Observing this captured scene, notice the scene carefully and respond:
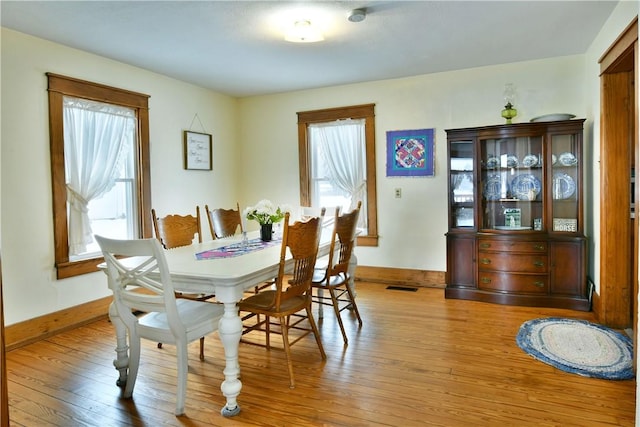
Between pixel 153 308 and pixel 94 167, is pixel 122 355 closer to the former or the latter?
pixel 153 308

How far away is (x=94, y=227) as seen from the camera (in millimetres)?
3947

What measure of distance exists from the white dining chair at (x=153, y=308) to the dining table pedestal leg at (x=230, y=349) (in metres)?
0.17

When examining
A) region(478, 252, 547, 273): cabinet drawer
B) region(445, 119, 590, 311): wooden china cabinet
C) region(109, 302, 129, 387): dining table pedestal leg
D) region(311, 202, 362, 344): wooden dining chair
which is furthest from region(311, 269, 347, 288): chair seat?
region(478, 252, 547, 273): cabinet drawer

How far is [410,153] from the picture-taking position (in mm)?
4957

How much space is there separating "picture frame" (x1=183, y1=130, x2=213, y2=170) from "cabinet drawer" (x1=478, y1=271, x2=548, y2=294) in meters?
3.47

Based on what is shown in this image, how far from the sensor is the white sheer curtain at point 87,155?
3703mm

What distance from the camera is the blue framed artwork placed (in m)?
4.87

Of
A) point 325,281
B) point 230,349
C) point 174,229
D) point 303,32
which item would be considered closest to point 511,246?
point 325,281

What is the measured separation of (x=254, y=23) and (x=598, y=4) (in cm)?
252

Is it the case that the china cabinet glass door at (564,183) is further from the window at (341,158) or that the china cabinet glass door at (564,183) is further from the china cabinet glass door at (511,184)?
the window at (341,158)

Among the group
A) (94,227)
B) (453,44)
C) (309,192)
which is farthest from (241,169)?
(453,44)

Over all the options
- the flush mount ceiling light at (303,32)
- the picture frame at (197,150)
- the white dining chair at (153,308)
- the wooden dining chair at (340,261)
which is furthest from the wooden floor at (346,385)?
the flush mount ceiling light at (303,32)

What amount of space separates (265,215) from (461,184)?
7.39ft

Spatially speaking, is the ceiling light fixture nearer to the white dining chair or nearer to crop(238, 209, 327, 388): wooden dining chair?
crop(238, 209, 327, 388): wooden dining chair
